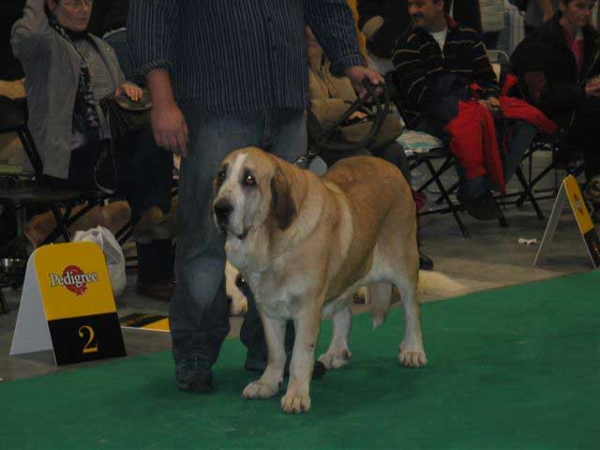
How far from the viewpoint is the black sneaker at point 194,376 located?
4156mm

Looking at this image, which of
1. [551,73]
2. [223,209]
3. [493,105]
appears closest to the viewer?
[223,209]

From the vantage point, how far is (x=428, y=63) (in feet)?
25.3

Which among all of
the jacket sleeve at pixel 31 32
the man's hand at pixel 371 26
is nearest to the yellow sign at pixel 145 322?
the jacket sleeve at pixel 31 32

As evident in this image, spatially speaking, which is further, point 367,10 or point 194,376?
point 367,10

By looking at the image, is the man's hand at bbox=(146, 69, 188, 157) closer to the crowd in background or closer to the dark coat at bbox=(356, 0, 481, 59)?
the crowd in background

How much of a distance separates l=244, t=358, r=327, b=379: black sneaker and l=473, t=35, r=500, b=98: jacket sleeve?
161 inches

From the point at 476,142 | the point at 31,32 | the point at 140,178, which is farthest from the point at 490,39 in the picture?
the point at 31,32

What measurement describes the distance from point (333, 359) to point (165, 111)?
1.21m

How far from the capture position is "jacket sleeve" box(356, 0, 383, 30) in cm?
855

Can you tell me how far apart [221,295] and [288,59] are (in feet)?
2.86

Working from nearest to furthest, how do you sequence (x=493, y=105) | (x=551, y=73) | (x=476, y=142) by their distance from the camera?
(x=476, y=142) < (x=493, y=105) < (x=551, y=73)

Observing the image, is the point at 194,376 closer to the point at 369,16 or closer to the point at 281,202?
the point at 281,202

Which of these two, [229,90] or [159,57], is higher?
[159,57]

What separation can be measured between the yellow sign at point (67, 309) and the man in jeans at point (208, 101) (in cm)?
64
